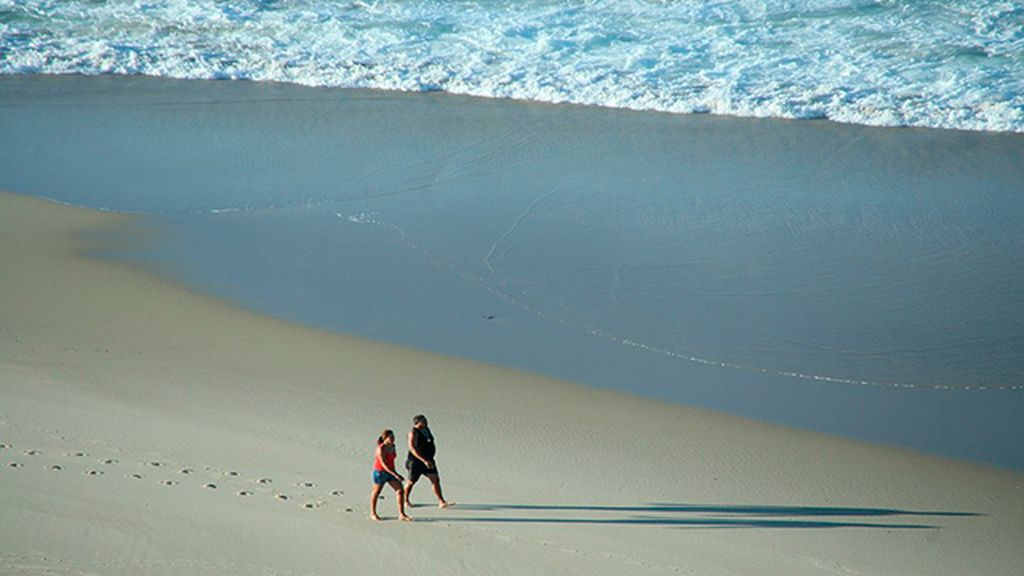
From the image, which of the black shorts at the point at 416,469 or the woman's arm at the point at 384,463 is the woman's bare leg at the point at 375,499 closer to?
the woman's arm at the point at 384,463

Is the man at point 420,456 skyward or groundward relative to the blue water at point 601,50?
groundward

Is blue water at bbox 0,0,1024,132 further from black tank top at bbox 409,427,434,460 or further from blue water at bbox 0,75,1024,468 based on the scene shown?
black tank top at bbox 409,427,434,460

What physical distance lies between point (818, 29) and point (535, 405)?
46.4 ft

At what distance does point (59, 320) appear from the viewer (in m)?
11.9

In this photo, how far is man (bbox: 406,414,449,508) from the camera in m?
8.80

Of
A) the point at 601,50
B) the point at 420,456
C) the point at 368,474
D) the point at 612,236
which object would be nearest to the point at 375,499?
the point at 420,456

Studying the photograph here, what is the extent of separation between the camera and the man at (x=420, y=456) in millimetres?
8805

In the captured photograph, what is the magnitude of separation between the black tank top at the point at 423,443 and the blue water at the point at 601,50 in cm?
1186

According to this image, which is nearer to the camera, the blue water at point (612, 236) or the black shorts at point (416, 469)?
the black shorts at point (416, 469)

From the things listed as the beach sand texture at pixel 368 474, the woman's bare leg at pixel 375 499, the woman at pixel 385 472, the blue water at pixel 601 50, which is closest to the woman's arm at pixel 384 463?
the woman at pixel 385 472

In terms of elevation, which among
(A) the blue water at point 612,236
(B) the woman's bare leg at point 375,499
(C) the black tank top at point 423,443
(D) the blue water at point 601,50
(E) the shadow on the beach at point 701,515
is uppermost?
(D) the blue water at point 601,50

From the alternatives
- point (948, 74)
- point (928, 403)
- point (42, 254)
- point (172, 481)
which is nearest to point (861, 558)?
point (928, 403)

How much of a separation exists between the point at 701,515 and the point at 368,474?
2900 millimetres

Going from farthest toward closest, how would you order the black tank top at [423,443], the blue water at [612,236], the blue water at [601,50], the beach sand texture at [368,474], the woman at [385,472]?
the blue water at [601,50], the blue water at [612,236], the black tank top at [423,443], the woman at [385,472], the beach sand texture at [368,474]
